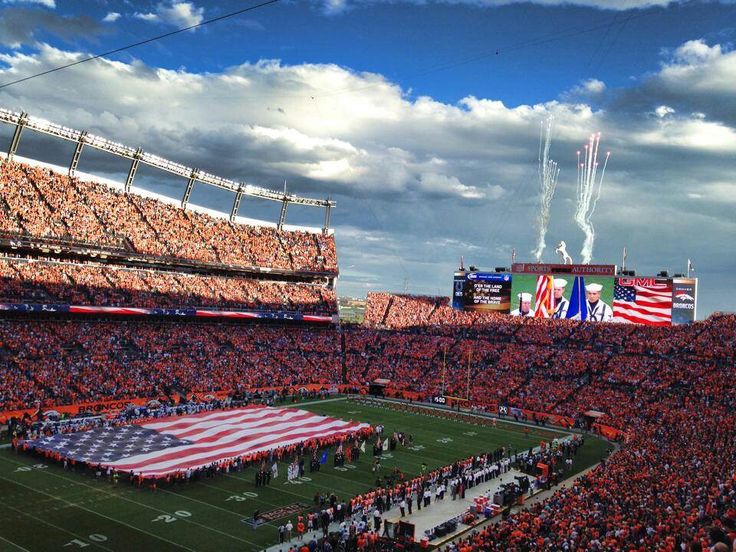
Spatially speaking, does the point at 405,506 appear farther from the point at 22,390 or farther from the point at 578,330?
the point at 578,330

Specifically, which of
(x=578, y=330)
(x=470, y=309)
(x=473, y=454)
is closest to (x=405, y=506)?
(x=473, y=454)

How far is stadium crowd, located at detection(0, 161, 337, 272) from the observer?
4853 cm

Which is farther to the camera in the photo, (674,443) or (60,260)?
(60,260)

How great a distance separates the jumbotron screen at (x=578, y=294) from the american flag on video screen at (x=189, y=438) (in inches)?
1114

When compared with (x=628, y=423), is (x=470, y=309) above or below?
above

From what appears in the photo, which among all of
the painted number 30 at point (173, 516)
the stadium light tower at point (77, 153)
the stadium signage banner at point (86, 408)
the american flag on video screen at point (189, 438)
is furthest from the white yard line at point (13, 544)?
the stadium light tower at point (77, 153)

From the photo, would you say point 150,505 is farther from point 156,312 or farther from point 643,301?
point 643,301

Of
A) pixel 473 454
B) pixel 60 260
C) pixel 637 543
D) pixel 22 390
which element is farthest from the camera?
pixel 60 260

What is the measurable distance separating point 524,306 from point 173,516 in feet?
144

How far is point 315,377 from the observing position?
176 ft

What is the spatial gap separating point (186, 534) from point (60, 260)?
36542 millimetres

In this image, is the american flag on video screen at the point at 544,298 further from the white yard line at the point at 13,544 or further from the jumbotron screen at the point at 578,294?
the white yard line at the point at 13,544

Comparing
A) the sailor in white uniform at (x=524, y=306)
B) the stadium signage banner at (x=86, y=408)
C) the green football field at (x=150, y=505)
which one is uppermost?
the sailor in white uniform at (x=524, y=306)

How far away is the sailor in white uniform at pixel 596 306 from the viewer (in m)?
56.1
